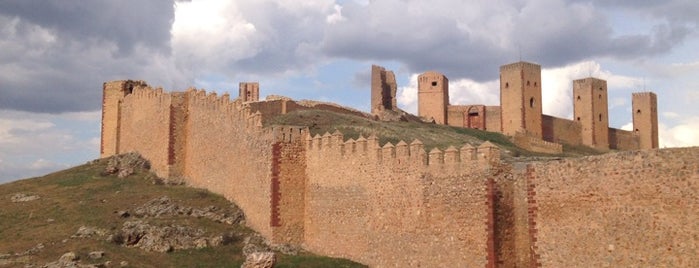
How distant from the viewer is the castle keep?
72.0 metres

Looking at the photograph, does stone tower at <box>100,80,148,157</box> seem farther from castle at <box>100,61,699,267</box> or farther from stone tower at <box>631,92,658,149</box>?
stone tower at <box>631,92,658,149</box>

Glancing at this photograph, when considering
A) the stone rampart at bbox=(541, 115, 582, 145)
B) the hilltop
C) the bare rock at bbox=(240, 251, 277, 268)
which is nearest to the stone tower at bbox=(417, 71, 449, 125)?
the stone rampart at bbox=(541, 115, 582, 145)

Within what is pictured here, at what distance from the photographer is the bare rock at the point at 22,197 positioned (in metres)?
36.7

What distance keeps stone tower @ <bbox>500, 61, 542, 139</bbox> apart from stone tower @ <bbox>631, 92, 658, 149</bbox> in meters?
15.6

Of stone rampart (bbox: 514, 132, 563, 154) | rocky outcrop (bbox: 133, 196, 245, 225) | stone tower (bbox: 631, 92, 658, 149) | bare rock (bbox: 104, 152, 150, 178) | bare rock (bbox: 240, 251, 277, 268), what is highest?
stone tower (bbox: 631, 92, 658, 149)

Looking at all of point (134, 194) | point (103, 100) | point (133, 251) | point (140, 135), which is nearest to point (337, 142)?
point (133, 251)

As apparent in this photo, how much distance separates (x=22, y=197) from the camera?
122 feet

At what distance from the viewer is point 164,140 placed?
40.5m

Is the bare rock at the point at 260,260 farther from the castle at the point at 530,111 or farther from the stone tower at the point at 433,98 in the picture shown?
the stone tower at the point at 433,98

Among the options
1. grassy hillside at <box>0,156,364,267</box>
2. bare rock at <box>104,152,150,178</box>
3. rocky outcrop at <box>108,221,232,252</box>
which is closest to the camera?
grassy hillside at <box>0,156,364,267</box>

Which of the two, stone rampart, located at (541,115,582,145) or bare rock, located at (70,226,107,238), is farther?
stone rampart, located at (541,115,582,145)

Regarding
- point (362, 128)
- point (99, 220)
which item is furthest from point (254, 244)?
point (362, 128)

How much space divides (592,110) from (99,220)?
5698 cm

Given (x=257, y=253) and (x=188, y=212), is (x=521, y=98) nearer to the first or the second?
(x=188, y=212)
